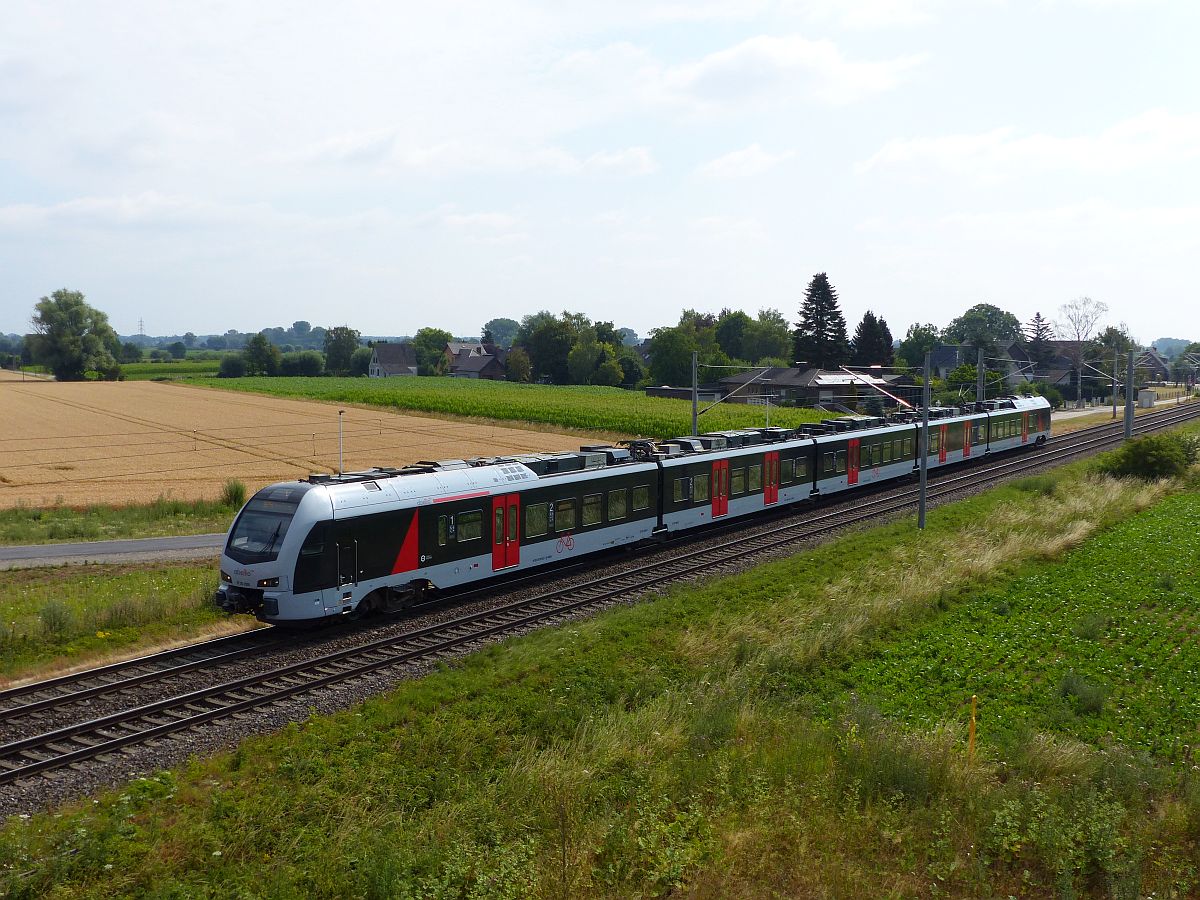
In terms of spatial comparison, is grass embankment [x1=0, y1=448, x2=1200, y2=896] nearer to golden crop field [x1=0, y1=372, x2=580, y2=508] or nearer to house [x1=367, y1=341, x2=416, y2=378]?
golden crop field [x1=0, y1=372, x2=580, y2=508]

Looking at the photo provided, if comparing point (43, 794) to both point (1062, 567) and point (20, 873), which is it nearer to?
point (20, 873)

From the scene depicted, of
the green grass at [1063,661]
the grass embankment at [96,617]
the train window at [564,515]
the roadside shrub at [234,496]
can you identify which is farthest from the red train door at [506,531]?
the roadside shrub at [234,496]

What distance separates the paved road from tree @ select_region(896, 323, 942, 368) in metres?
113

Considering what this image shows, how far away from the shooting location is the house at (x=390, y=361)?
566 ft

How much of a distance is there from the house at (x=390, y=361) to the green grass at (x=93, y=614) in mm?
149317

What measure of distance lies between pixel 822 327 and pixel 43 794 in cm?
10085

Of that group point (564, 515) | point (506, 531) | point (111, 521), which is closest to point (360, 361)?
point (111, 521)

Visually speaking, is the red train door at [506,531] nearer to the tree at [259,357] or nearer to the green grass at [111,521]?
the green grass at [111,521]

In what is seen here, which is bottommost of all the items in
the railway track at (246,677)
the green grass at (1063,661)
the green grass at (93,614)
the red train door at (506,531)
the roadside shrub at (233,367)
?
the green grass at (1063,661)

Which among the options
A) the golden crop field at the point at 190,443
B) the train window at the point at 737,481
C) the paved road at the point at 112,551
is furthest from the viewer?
the golden crop field at the point at 190,443

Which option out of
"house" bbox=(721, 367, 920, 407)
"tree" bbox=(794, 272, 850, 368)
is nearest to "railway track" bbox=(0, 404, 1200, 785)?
"house" bbox=(721, 367, 920, 407)

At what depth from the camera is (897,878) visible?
11.2 metres

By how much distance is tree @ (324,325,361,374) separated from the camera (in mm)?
172625

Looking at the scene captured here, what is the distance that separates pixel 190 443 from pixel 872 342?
71.4 m
